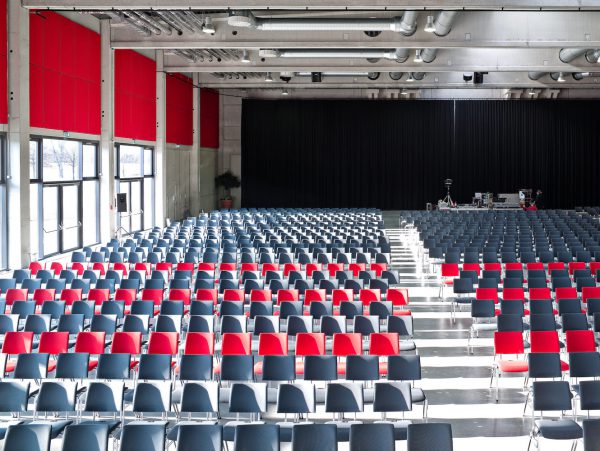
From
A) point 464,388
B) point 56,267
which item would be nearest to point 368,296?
point 464,388

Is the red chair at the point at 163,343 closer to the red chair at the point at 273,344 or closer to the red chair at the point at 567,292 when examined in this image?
the red chair at the point at 273,344

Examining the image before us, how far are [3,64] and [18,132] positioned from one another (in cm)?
163

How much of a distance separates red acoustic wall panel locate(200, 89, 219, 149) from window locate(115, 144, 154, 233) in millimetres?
9605

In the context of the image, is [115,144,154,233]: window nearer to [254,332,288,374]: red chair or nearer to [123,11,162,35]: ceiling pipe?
[123,11,162,35]: ceiling pipe

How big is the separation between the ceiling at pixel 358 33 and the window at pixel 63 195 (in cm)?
400

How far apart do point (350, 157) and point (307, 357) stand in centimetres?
4016

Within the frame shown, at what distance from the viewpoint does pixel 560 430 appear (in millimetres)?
8617

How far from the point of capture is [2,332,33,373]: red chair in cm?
1123

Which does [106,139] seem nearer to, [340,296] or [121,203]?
[121,203]

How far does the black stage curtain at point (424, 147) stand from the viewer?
160 ft

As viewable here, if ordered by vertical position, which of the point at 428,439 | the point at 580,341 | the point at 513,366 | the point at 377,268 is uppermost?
the point at 377,268

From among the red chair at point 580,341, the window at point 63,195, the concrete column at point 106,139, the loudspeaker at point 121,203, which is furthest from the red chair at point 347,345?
the concrete column at point 106,139

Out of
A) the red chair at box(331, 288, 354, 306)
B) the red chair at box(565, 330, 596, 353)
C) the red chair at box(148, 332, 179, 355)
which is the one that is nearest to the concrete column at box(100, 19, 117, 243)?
the red chair at box(331, 288, 354, 306)

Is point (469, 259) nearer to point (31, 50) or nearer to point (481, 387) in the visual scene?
point (481, 387)
